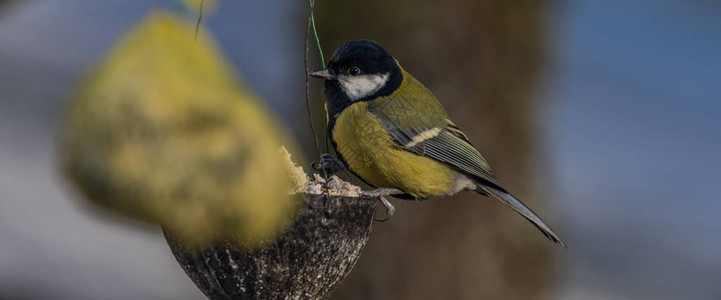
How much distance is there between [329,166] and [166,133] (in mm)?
684

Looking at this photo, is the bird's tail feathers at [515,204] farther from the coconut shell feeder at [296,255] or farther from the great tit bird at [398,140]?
the coconut shell feeder at [296,255]

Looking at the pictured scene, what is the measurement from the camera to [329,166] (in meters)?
1.67

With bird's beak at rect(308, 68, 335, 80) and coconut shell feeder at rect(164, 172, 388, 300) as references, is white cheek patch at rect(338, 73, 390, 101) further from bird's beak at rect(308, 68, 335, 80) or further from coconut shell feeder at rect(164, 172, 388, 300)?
coconut shell feeder at rect(164, 172, 388, 300)

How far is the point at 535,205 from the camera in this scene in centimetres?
318

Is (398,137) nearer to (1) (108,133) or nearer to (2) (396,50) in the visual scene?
(1) (108,133)

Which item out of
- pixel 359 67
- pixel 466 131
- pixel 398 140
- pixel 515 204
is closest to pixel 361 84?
pixel 359 67

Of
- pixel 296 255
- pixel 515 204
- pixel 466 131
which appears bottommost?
pixel 296 255

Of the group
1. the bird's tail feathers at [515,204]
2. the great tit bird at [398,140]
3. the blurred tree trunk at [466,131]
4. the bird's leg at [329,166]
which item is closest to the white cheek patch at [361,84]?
the great tit bird at [398,140]

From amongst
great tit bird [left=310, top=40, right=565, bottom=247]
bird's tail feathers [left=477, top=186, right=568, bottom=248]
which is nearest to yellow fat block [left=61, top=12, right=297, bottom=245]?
great tit bird [left=310, top=40, right=565, bottom=247]

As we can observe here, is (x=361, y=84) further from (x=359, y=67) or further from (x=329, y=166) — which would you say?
(x=329, y=166)

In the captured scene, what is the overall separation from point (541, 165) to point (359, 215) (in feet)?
6.47

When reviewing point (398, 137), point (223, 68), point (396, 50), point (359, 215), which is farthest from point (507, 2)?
point (223, 68)

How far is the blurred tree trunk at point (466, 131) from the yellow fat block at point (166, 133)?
185cm

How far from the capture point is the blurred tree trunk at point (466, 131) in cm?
290
